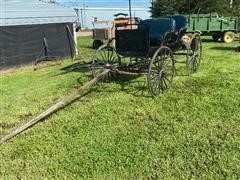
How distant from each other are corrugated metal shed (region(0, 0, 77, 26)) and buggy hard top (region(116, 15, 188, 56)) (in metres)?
6.95

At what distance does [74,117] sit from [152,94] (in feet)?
5.63

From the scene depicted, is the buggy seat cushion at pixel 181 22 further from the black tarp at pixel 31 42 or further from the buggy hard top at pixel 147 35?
the black tarp at pixel 31 42

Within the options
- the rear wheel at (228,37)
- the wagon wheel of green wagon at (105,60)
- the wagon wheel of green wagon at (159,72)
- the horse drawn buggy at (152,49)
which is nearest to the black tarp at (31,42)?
the wagon wheel of green wagon at (105,60)

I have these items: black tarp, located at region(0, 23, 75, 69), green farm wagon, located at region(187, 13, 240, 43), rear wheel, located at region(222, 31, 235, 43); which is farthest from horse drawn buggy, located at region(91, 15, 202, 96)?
rear wheel, located at region(222, 31, 235, 43)

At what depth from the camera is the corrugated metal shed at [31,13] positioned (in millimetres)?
13344

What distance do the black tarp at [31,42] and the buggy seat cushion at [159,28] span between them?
6.87 m

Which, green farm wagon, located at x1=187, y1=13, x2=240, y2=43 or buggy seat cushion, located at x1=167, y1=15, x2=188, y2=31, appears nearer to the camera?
buggy seat cushion, located at x1=167, y1=15, x2=188, y2=31

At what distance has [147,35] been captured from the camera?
7.27 metres

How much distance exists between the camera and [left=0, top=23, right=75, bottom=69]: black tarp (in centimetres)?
1322

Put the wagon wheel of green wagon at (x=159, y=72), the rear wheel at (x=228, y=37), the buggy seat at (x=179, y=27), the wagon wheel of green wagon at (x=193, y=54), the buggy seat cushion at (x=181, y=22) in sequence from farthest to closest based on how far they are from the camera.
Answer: the rear wheel at (x=228, y=37), the wagon wheel of green wagon at (x=193, y=54), the buggy seat cushion at (x=181, y=22), the buggy seat at (x=179, y=27), the wagon wheel of green wagon at (x=159, y=72)

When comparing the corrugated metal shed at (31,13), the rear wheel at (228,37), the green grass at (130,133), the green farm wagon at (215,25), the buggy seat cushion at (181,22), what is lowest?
the green grass at (130,133)

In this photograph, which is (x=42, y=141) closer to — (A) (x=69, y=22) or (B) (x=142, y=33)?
(B) (x=142, y=33)

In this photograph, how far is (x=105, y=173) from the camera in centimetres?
459

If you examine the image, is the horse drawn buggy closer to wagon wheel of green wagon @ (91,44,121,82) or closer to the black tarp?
wagon wheel of green wagon @ (91,44,121,82)
